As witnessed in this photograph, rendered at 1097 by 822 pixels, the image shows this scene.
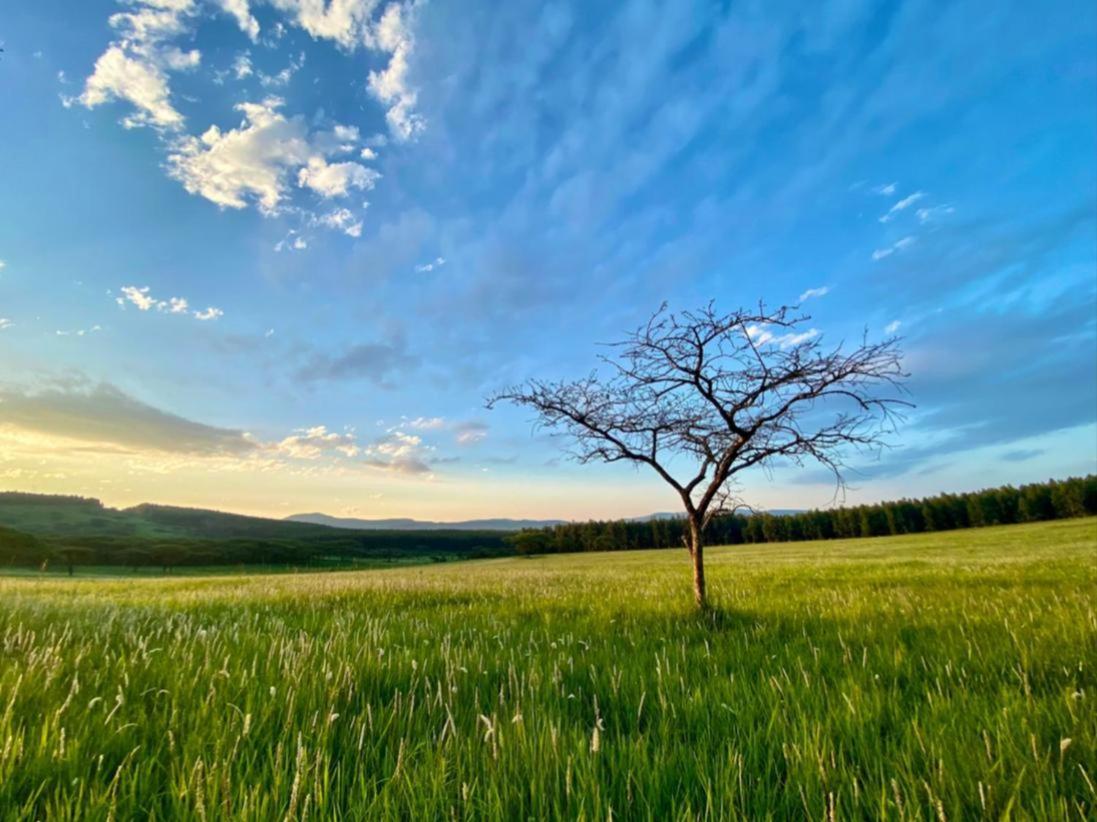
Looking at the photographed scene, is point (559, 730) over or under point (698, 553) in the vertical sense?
under

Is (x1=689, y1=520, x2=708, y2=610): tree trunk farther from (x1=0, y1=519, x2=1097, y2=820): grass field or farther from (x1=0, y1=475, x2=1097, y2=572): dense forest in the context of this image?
(x1=0, y1=475, x2=1097, y2=572): dense forest

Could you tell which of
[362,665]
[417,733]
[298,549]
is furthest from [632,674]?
[298,549]

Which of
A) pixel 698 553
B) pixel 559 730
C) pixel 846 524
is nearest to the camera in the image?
pixel 559 730

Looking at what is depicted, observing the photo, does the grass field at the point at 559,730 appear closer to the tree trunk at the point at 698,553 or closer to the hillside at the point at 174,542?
the tree trunk at the point at 698,553

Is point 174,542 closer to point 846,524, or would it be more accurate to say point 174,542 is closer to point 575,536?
point 575,536

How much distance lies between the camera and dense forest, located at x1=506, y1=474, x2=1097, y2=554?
106875 mm

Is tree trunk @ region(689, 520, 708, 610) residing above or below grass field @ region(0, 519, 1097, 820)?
above

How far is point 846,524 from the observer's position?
11719 cm

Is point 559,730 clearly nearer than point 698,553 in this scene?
Yes

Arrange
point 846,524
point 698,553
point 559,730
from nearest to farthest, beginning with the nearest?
1. point 559,730
2. point 698,553
3. point 846,524

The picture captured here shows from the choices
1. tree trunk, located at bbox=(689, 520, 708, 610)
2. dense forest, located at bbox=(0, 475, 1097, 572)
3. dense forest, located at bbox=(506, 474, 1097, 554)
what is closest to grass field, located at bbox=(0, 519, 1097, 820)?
tree trunk, located at bbox=(689, 520, 708, 610)

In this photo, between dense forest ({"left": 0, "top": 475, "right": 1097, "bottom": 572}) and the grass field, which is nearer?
the grass field

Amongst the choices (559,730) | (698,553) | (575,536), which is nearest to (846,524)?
(575,536)

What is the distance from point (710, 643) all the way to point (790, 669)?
1.29 metres
